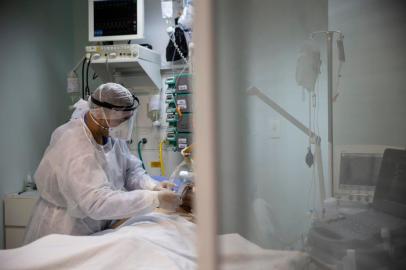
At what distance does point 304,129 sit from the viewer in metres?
1.04

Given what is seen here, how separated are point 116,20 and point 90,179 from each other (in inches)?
57.7

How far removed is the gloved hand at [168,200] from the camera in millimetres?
1562

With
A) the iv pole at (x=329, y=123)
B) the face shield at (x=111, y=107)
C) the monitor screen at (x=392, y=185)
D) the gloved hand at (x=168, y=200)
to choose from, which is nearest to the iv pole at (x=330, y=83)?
the iv pole at (x=329, y=123)

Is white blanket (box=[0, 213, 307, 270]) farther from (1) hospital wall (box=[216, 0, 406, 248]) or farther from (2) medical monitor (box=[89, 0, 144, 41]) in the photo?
(2) medical monitor (box=[89, 0, 144, 41])

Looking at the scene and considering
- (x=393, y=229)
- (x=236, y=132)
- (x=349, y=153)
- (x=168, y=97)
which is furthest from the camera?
(x=168, y=97)

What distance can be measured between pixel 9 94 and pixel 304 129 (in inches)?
88.3

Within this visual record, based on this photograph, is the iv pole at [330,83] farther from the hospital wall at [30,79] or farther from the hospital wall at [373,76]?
the hospital wall at [30,79]

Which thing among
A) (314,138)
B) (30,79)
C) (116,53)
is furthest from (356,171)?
(30,79)

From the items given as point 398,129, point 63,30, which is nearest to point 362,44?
point 398,129

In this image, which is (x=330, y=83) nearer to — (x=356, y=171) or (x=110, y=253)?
(x=356, y=171)

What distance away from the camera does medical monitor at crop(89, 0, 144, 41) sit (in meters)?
2.50

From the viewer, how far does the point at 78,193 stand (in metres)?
1.49

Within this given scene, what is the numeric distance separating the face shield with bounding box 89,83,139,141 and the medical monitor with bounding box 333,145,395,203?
3.63ft

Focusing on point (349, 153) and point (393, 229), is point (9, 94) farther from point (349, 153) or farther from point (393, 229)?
point (393, 229)
